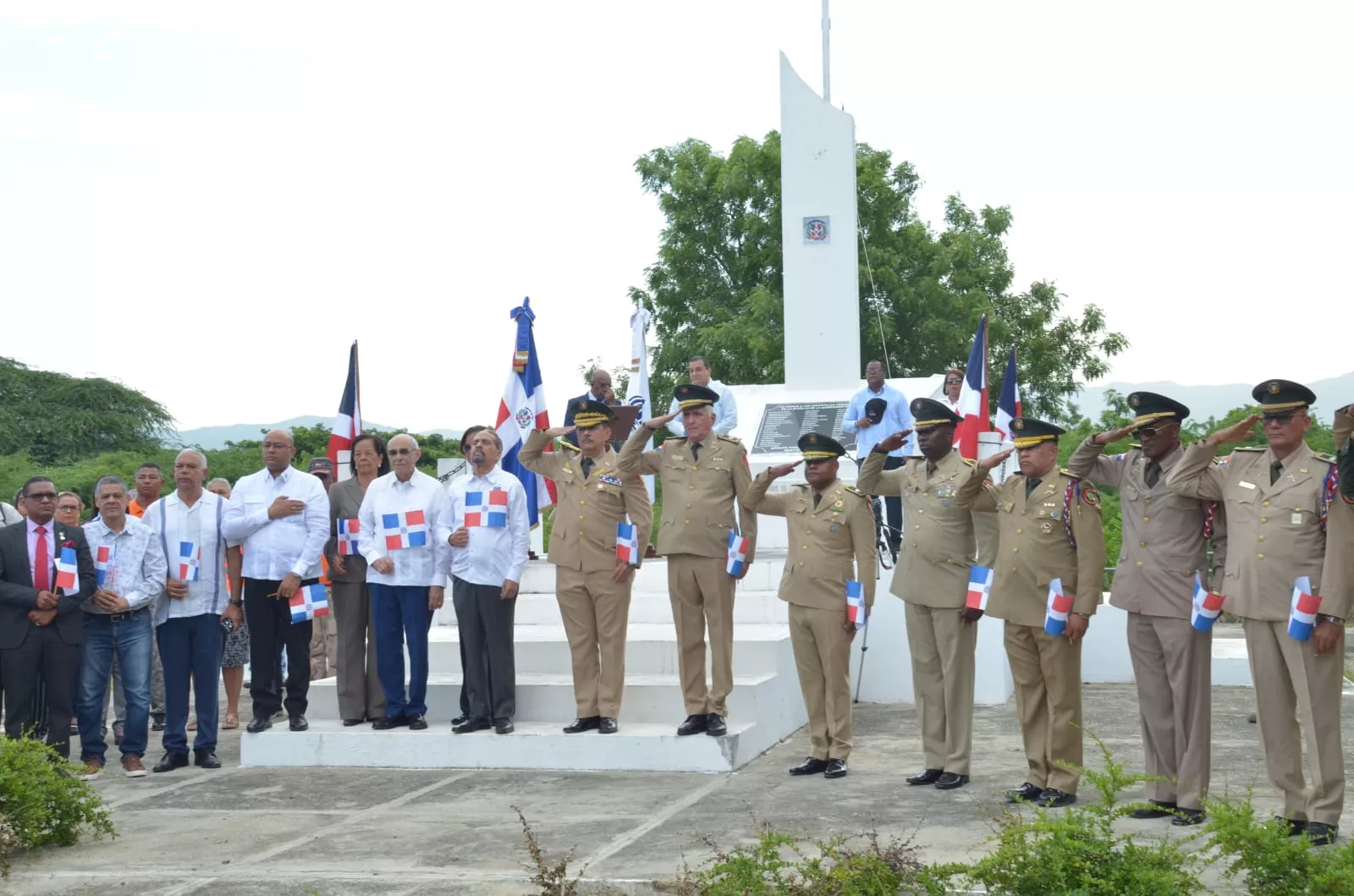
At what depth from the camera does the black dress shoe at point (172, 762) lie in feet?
25.8

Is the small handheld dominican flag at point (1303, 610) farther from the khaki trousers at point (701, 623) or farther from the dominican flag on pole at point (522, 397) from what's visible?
the dominican flag on pole at point (522, 397)

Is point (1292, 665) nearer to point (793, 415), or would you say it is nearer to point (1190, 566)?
point (1190, 566)

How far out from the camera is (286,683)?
8281 millimetres

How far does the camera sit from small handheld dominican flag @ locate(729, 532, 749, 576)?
7.43 m

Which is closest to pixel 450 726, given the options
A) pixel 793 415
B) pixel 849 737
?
pixel 849 737

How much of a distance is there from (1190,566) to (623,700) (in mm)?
3313

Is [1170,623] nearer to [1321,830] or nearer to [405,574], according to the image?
[1321,830]

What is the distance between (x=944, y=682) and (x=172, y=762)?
4.20 metres

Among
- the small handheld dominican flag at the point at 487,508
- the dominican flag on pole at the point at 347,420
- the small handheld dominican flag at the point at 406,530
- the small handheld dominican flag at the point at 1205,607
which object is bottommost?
the small handheld dominican flag at the point at 1205,607

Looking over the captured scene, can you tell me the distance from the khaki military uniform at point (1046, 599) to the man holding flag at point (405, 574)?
3146 millimetres

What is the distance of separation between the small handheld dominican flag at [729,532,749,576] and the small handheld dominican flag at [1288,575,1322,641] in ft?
9.06

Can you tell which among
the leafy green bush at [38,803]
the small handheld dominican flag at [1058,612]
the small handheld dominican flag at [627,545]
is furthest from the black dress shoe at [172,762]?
the small handheld dominican flag at [1058,612]

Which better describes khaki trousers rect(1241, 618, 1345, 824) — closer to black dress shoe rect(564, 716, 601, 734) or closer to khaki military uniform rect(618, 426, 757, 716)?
khaki military uniform rect(618, 426, 757, 716)

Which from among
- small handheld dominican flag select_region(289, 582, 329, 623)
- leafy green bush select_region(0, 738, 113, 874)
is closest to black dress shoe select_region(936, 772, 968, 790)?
small handheld dominican flag select_region(289, 582, 329, 623)
